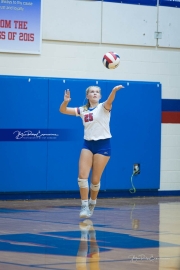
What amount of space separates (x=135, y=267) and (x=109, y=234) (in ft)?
8.97

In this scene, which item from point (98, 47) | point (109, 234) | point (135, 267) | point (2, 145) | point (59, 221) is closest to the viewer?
point (135, 267)

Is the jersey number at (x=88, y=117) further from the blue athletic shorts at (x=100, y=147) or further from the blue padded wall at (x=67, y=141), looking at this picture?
the blue padded wall at (x=67, y=141)

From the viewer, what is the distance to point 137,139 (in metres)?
16.5

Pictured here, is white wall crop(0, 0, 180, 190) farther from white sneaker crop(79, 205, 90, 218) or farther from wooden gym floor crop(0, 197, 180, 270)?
white sneaker crop(79, 205, 90, 218)

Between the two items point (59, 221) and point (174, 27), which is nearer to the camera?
point (59, 221)

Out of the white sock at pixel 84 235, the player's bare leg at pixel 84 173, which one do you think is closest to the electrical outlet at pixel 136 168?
the player's bare leg at pixel 84 173

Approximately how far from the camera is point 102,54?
16234 millimetres

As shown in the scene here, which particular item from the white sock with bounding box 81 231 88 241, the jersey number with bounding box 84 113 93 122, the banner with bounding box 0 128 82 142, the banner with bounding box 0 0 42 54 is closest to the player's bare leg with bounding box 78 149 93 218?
the jersey number with bounding box 84 113 93 122

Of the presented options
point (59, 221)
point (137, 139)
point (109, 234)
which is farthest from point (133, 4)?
point (109, 234)

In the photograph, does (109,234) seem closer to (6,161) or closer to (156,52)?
(6,161)

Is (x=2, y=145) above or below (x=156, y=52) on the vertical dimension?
below

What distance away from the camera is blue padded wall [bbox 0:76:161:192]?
15.2 metres

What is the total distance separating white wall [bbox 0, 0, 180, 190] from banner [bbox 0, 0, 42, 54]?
15 cm

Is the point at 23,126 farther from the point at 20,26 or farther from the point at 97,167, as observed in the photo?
the point at 97,167
